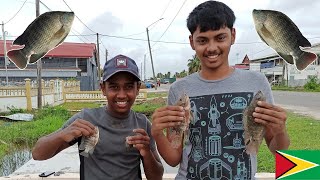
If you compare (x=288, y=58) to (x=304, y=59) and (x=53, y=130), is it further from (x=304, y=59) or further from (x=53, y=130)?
(x=53, y=130)

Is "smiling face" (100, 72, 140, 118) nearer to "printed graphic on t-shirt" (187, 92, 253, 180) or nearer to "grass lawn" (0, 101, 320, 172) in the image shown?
"printed graphic on t-shirt" (187, 92, 253, 180)

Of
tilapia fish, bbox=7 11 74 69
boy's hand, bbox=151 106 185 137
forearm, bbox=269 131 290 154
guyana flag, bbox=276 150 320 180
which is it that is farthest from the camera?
tilapia fish, bbox=7 11 74 69

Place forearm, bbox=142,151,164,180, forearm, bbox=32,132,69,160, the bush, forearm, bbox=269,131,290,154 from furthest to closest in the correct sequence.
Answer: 1. the bush
2. forearm, bbox=142,151,164,180
3. forearm, bbox=32,132,69,160
4. forearm, bbox=269,131,290,154

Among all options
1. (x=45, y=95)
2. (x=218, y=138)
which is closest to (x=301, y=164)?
(x=218, y=138)

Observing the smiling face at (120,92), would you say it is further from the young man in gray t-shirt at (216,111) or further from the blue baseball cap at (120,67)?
the young man in gray t-shirt at (216,111)

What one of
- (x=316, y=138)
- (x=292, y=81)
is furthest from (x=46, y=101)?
(x=292, y=81)

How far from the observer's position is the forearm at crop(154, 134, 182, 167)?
1.96m

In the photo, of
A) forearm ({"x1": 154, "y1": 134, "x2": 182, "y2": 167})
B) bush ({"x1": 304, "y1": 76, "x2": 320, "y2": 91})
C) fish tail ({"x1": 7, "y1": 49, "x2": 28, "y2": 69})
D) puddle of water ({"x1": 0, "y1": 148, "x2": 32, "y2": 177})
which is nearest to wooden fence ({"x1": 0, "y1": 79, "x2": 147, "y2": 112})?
puddle of water ({"x1": 0, "y1": 148, "x2": 32, "y2": 177})

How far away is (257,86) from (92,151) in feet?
3.39

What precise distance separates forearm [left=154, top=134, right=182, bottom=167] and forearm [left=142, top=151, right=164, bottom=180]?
0.23 m

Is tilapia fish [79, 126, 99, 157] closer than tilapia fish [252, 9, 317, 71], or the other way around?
tilapia fish [79, 126, 99, 157]

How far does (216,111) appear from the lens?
197 cm

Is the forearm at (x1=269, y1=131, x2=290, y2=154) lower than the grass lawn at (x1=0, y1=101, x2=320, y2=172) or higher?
higher

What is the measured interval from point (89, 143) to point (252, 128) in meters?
Result: 0.93
